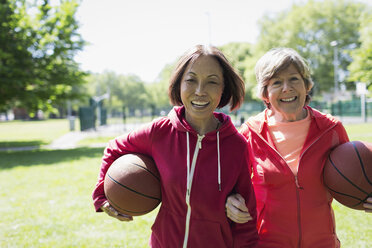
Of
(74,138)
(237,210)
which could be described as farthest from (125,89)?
(237,210)

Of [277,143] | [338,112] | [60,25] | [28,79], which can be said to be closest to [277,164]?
[277,143]

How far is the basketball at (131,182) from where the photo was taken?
2.15m

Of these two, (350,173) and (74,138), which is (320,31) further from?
(350,173)

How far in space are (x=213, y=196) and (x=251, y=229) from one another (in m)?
0.33

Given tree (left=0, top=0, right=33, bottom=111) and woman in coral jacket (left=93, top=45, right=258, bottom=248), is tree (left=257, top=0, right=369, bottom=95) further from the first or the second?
woman in coral jacket (left=93, top=45, right=258, bottom=248)

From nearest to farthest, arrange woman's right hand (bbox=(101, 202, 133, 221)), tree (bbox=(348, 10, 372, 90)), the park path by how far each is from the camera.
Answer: woman's right hand (bbox=(101, 202, 133, 221))
tree (bbox=(348, 10, 372, 90))
the park path

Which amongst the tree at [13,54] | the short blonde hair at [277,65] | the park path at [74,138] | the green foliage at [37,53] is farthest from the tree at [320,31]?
the short blonde hair at [277,65]

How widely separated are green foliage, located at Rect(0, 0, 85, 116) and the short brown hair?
474 inches

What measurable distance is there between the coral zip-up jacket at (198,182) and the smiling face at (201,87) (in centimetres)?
13

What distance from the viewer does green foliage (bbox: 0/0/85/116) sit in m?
12.9

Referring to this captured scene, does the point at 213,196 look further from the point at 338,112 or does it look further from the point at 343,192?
the point at 338,112

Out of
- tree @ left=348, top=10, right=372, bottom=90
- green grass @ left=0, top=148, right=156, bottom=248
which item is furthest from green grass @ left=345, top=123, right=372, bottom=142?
green grass @ left=0, top=148, right=156, bottom=248

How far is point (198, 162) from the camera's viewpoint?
1.99 m

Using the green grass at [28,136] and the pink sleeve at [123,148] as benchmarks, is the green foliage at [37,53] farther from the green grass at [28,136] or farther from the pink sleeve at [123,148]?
the pink sleeve at [123,148]
